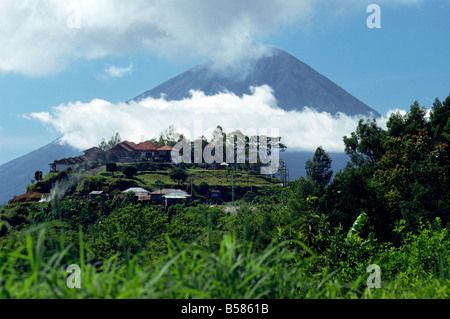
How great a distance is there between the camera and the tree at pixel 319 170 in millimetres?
44656

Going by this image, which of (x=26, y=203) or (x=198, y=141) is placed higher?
(x=198, y=141)

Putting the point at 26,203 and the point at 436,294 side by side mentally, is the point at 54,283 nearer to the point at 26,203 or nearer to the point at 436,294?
the point at 436,294

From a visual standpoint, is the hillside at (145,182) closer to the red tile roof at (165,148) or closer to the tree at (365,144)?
the red tile roof at (165,148)

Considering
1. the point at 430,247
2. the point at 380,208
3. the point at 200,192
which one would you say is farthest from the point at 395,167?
the point at 200,192

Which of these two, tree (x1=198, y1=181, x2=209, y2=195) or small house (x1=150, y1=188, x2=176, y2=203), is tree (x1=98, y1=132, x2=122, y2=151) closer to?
tree (x1=198, y1=181, x2=209, y2=195)

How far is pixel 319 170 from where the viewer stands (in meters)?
44.9

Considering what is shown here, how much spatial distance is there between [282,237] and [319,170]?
118 ft

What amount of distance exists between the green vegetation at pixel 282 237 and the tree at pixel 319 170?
108 mm

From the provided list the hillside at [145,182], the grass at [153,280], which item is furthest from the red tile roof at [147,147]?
the grass at [153,280]

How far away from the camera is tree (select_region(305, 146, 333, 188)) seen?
147ft
